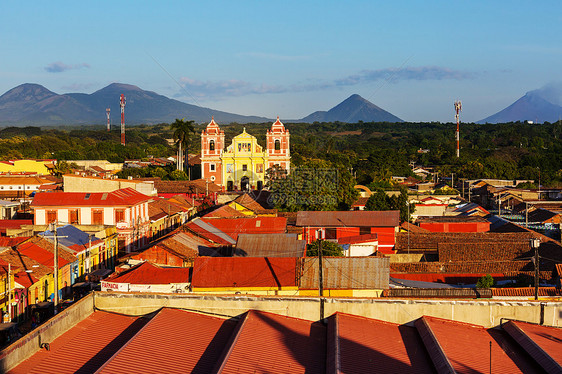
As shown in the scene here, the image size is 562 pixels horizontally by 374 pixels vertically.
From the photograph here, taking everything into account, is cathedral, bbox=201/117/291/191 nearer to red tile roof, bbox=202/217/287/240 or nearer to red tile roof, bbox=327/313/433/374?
red tile roof, bbox=202/217/287/240

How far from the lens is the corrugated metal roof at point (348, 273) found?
18.8 meters

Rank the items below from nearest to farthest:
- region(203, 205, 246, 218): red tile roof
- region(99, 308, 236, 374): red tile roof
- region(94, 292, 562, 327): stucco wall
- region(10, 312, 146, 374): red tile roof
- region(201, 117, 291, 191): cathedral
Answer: region(99, 308, 236, 374): red tile roof, region(10, 312, 146, 374): red tile roof, region(94, 292, 562, 327): stucco wall, region(203, 205, 246, 218): red tile roof, region(201, 117, 291, 191): cathedral

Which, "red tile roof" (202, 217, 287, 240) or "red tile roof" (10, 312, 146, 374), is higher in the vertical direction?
"red tile roof" (202, 217, 287, 240)

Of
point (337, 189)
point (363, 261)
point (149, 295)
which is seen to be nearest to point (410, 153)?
point (337, 189)

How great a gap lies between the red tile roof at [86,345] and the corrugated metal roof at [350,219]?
18380 millimetres

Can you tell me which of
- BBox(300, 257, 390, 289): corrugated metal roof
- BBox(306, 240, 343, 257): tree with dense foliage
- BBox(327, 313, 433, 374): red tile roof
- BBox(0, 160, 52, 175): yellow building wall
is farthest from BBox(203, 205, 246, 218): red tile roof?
BBox(0, 160, 52, 175): yellow building wall

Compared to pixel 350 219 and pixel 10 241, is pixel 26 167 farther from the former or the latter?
pixel 350 219

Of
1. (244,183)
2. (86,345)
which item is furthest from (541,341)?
(244,183)

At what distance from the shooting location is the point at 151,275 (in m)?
19.8

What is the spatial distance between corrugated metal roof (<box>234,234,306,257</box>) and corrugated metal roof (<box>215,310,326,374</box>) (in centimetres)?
934

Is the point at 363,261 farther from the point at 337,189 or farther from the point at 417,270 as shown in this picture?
the point at 337,189

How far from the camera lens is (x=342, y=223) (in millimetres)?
31375

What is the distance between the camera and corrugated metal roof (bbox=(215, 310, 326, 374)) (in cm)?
1106

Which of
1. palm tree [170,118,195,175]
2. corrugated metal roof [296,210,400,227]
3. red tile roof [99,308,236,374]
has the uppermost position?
palm tree [170,118,195,175]
